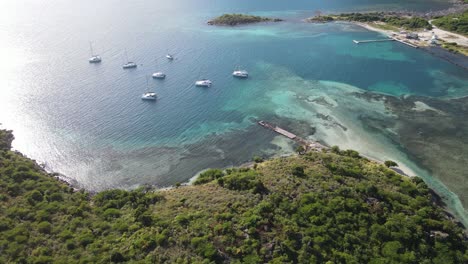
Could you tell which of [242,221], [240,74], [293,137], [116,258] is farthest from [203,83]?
[116,258]

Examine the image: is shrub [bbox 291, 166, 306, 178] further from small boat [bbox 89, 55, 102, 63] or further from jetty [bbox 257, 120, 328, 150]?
small boat [bbox 89, 55, 102, 63]

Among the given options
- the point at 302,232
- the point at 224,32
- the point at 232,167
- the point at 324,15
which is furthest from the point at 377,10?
the point at 302,232

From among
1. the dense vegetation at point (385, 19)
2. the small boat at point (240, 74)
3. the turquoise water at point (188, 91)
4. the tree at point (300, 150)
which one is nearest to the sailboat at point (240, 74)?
the small boat at point (240, 74)

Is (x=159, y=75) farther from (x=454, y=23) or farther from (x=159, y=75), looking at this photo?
(x=454, y=23)

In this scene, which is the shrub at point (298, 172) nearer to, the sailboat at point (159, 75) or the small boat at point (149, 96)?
the small boat at point (149, 96)

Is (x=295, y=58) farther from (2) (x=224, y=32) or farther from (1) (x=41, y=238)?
(1) (x=41, y=238)

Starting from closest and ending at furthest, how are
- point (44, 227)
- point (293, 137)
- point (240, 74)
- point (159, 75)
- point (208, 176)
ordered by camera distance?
point (44, 227) → point (208, 176) → point (293, 137) → point (159, 75) → point (240, 74)
